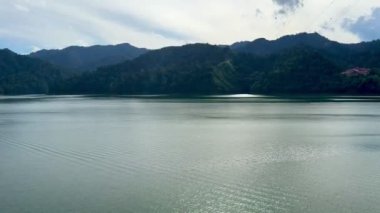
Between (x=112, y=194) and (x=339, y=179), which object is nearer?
(x=112, y=194)

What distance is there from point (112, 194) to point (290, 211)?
695 cm

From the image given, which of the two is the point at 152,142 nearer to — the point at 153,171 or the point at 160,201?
the point at 153,171

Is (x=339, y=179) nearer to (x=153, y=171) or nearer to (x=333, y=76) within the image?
(x=153, y=171)

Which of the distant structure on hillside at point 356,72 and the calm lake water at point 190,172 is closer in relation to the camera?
the calm lake water at point 190,172

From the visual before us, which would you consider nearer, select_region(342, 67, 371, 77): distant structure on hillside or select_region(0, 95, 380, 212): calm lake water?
select_region(0, 95, 380, 212): calm lake water

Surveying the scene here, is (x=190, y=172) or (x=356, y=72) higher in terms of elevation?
(x=356, y=72)

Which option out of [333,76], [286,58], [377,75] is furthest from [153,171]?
[286,58]

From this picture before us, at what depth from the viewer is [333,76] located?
15662cm

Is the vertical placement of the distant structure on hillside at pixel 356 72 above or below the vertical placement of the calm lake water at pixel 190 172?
above

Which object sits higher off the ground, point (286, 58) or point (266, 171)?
point (286, 58)

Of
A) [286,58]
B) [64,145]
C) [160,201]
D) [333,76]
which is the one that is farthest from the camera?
[286,58]

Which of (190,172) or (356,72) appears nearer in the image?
(190,172)

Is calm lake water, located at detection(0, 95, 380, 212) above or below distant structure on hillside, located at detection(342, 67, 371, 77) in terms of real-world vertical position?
below

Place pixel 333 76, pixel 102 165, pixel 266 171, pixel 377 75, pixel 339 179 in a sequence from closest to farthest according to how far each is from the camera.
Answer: pixel 339 179, pixel 266 171, pixel 102 165, pixel 377 75, pixel 333 76
